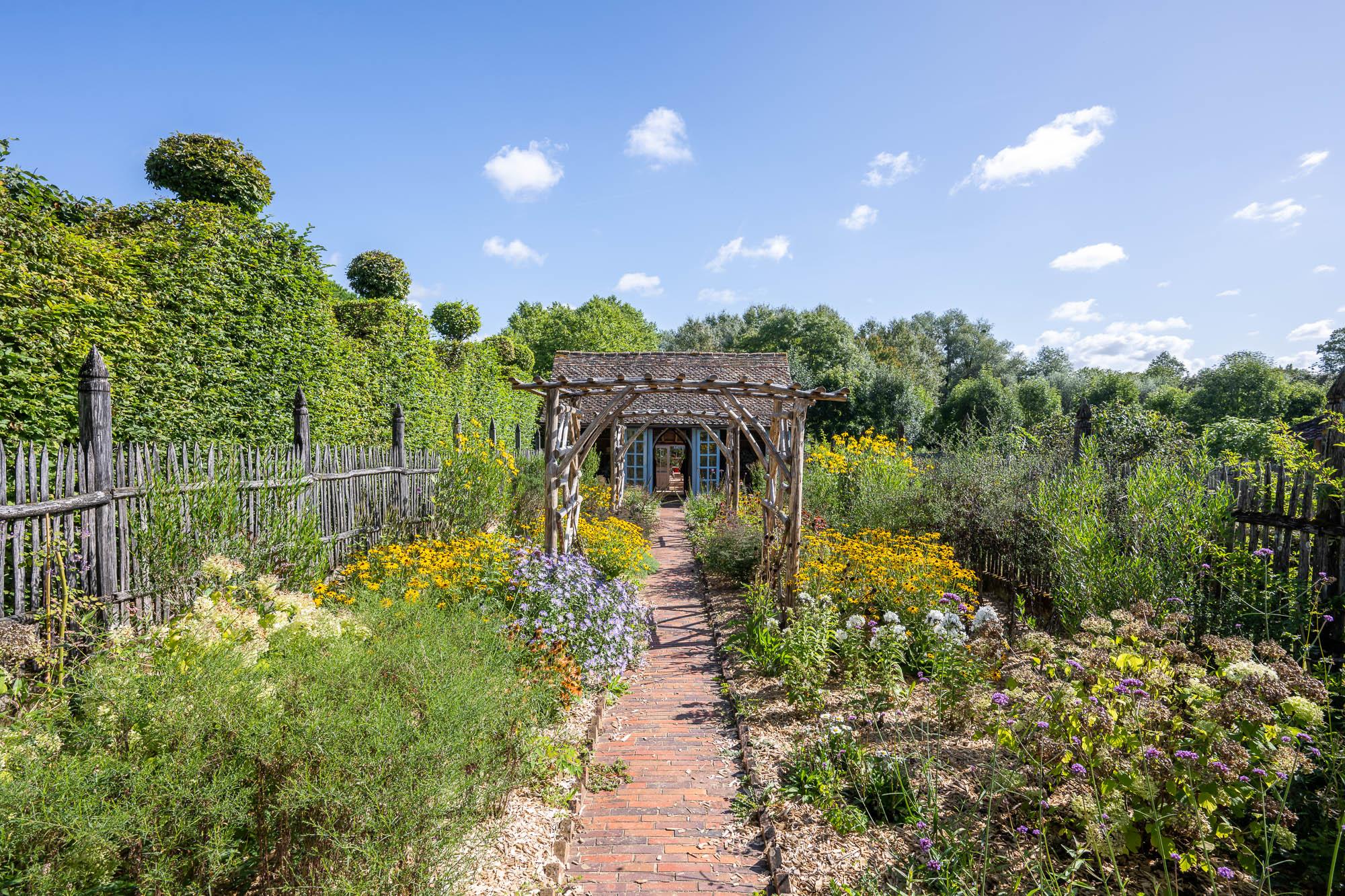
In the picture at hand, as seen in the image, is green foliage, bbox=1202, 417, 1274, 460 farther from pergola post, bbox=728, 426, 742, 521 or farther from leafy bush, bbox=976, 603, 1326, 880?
leafy bush, bbox=976, 603, 1326, 880

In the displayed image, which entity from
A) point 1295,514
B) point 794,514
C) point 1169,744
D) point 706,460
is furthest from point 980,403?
point 1169,744

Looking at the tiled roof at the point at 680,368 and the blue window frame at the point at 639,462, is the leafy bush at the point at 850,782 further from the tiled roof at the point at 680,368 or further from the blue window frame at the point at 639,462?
the blue window frame at the point at 639,462

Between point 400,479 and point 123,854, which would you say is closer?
point 123,854

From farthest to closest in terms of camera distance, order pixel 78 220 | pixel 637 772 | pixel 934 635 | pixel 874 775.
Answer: pixel 78 220
pixel 934 635
pixel 637 772
pixel 874 775

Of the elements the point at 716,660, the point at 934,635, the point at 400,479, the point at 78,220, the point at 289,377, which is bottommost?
the point at 716,660

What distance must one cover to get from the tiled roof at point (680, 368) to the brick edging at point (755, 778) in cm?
818

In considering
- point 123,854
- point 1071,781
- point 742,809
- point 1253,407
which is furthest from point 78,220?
point 1253,407

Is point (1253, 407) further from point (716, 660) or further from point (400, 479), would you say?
point (400, 479)

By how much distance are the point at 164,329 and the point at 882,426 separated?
19.7 m

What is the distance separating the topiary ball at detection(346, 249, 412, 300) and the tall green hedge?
896 centimetres

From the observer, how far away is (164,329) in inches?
191

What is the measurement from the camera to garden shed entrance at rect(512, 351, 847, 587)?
250 inches

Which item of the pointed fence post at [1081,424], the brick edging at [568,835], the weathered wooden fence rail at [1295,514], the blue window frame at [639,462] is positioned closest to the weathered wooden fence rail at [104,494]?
the brick edging at [568,835]

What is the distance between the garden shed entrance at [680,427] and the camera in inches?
250
